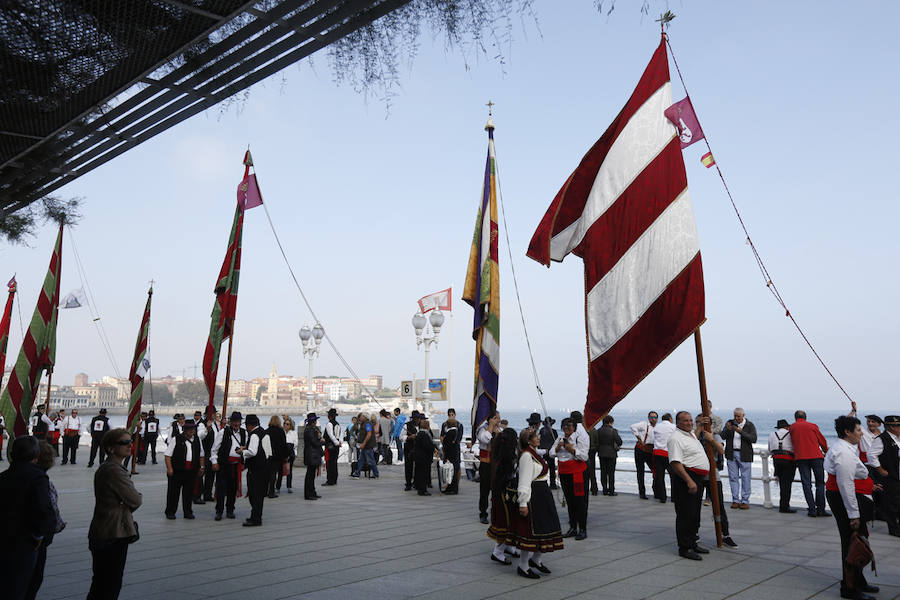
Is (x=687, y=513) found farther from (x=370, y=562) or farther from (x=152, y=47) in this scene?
(x=152, y=47)

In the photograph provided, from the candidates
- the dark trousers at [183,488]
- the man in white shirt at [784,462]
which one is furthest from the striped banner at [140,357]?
the man in white shirt at [784,462]

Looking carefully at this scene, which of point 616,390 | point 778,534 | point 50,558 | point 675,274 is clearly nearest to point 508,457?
point 616,390

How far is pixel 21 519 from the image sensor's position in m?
4.57

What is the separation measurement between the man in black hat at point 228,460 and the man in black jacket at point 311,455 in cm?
264

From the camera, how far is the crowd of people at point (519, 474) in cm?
509

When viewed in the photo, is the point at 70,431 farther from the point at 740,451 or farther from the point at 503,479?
the point at 740,451

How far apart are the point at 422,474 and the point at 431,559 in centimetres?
692

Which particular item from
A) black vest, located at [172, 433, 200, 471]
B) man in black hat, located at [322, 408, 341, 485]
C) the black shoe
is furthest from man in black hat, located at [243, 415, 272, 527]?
man in black hat, located at [322, 408, 341, 485]

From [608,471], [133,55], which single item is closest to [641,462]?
[608,471]

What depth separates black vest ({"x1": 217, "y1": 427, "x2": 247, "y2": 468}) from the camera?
11180mm

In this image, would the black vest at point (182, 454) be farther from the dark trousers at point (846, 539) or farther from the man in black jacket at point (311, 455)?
the dark trousers at point (846, 539)

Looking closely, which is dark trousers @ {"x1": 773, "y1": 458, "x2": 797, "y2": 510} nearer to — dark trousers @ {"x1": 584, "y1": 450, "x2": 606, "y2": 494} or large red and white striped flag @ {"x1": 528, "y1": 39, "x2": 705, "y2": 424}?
dark trousers @ {"x1": 584, "y1": 450, "x2": 606, "y2": 494}

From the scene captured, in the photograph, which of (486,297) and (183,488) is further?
(486,297)

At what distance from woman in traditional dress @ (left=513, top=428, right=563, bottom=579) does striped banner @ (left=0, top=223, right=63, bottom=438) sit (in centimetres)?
598
